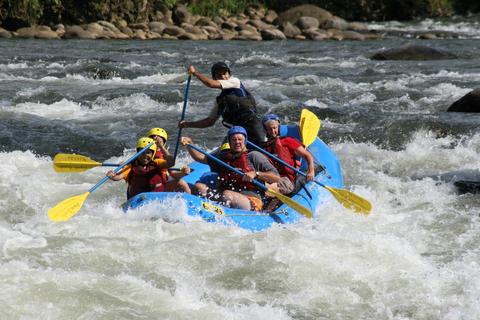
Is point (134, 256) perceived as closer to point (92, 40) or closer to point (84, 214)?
point (84, 214)

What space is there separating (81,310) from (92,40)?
1715cm

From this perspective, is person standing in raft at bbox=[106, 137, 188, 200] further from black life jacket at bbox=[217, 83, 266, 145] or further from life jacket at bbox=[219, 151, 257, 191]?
black life jacket at bbox=[217, 83, 266, 145]

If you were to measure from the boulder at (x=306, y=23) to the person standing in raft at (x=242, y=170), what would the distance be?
730 inches

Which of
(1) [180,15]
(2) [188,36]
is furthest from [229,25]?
(2) [188,36]

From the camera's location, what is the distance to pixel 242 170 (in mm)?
6785

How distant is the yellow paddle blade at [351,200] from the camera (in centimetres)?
696

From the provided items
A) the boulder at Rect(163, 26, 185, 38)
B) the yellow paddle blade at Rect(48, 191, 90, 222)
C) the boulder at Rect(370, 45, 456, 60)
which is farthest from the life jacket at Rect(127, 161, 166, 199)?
the boulder at Rect(163, 26, 185, 38)

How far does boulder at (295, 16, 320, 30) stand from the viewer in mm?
25047

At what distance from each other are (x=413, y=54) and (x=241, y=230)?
483 inches

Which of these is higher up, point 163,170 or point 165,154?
point 165,154

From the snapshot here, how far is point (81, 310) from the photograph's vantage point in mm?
4891

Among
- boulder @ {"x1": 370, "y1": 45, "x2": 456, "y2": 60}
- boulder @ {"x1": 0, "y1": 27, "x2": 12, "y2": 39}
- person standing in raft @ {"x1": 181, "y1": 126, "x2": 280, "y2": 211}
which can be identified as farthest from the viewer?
boulder @ {"x1": 0, "y1": 27, "x2": 12, "y2": 39}

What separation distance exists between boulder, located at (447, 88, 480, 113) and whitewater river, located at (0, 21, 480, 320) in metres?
0.21

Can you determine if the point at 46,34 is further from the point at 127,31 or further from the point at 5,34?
the point at 127,31
